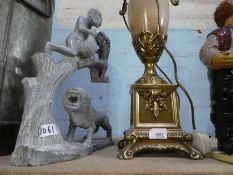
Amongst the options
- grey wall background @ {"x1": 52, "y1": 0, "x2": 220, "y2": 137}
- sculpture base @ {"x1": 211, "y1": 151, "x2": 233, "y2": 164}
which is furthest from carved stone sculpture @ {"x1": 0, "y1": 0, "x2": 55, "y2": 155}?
sculpture base @ {"x1": 211, "y1": 151, "x2": 233, "y2": 164}

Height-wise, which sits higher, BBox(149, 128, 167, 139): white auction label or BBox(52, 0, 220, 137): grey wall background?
BBox(52, 0, 220, 137): grey wall background

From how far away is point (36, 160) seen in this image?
1.94 feet

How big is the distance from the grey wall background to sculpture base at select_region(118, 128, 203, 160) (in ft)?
1.58

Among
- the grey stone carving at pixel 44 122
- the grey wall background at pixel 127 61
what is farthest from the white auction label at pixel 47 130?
the grey wall background at pixel 127 61

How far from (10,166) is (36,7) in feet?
1.48

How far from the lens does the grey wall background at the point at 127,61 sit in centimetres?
120

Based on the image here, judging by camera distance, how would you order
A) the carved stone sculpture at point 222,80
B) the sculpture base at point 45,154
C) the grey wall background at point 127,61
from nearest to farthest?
the sculpture base at point 45,154 → the carved stone sculpture at point 222,80 → the grey wall background at point 127,61

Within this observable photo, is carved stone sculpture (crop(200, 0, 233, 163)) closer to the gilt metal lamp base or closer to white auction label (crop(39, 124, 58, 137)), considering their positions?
the gilt metal lamp base

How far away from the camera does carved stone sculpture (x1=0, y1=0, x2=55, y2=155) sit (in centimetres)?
72

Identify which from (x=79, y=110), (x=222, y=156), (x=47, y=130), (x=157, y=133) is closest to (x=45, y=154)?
(x=47, y=130)

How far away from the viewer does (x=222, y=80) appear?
707mm

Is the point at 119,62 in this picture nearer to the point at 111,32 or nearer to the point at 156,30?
the point at 111,32

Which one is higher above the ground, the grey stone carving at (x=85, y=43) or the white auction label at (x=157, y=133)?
the grey stone carving at (x=85, y=43)

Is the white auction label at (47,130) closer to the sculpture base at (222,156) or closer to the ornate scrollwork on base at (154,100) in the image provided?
the ornate scrollwork on base at (154,100)
